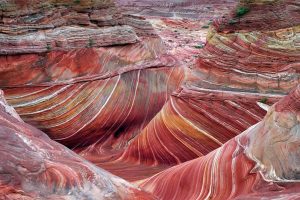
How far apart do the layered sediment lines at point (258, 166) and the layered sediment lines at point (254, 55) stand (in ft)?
4.26

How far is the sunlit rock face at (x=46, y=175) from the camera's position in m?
4.58

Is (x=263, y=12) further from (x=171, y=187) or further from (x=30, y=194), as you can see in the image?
(x=30, y=194)

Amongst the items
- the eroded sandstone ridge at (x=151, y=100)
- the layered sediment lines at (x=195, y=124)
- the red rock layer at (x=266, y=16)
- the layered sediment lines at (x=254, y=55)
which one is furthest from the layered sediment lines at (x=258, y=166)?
the red rock layer at (x=266, y=16)

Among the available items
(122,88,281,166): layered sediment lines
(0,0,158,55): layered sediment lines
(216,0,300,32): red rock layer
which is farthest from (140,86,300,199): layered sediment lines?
(0,0,158,55): layered sediment lines

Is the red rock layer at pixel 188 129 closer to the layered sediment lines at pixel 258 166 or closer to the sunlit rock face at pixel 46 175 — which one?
the layered sediment lines at pixel 258 166

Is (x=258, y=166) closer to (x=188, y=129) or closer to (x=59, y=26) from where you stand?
(x=188, y=129)

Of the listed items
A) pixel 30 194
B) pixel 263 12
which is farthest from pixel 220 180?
pixel 263 12

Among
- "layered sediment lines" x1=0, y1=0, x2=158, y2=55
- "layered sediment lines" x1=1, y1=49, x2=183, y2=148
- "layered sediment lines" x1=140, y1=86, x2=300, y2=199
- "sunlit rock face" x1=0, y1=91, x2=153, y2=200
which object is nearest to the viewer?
"sunlit rock face" x1=0, y1=91, x2=153, y2=200

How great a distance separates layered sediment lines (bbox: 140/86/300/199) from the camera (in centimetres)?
469

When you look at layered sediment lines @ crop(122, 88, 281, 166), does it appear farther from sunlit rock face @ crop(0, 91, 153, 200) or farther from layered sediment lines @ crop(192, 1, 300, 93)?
sunlit rock face @ crop(0, 91, 153, 200)

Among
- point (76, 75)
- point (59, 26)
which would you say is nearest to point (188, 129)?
point (76, 75)

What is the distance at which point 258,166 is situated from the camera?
4949 millimetres

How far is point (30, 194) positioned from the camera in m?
4.53

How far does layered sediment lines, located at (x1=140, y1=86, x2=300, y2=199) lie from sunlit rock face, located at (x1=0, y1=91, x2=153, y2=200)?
58 cm
